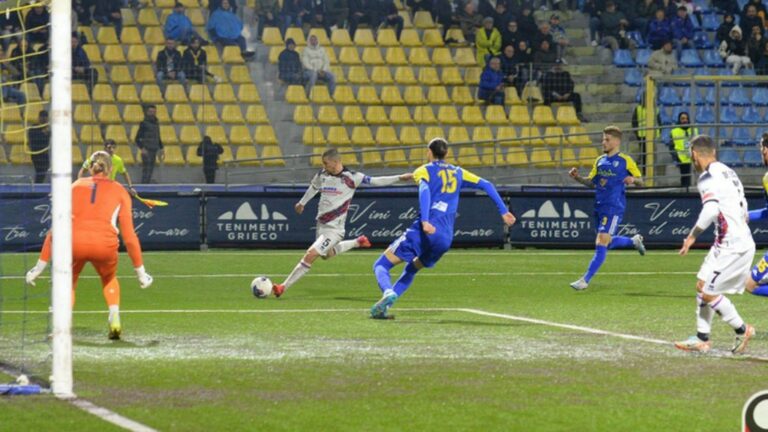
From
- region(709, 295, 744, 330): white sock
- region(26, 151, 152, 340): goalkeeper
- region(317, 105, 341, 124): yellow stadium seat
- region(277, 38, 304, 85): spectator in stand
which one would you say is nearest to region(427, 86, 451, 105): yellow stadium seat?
region(317, 105, 341, 124): yellow stadium seat

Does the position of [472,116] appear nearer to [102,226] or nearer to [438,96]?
[438,96]

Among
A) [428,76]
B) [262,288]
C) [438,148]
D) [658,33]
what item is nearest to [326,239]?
[262,288]

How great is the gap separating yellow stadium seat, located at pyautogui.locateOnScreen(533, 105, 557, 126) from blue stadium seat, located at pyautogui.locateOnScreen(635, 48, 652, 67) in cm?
348

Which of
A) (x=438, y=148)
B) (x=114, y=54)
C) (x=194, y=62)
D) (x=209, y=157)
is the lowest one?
(x=209, y=157)

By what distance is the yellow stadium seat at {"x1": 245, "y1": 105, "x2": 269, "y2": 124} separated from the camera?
30.9 meters

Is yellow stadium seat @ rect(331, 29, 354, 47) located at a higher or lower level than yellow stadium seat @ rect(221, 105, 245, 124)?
higher

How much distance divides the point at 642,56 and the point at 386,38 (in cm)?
650

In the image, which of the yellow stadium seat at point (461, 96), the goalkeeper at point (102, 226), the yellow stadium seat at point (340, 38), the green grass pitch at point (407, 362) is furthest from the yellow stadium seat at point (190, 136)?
the goalkeeper at point (102, 226)

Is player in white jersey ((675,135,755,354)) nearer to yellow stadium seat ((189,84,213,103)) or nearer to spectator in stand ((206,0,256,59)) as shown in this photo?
yellow stadium seat ((189,84,213,103))

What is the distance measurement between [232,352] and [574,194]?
1633cm

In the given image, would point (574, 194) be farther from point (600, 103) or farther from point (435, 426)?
point (435, 426)

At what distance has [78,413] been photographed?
29.6 feet

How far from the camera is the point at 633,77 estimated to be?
34250mm

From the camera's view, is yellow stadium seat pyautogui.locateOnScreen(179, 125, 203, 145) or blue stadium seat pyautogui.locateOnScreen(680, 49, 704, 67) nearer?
yellow stadium seat pyautogui.locateOnScreen(179, 125, 203, 145)
